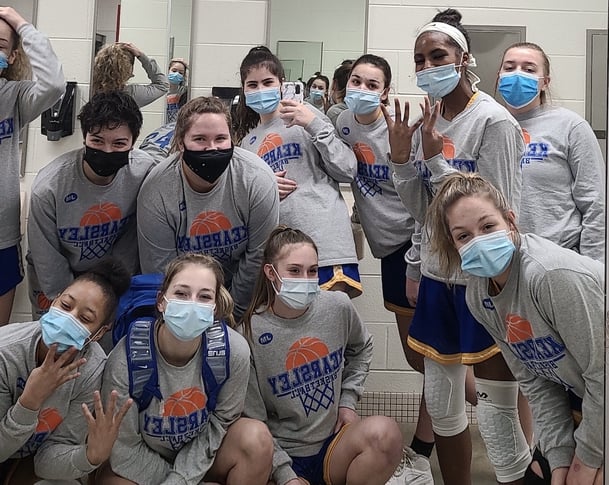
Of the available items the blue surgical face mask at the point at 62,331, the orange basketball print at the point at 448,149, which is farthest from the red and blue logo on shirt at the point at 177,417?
the orange basketball print at the point at 448,149

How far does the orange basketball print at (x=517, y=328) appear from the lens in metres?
1.32

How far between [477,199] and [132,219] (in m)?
0.89

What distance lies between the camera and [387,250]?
6.20ft

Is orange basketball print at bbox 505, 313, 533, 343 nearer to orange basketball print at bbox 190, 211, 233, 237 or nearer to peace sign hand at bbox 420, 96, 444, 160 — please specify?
peace sign hand at bbox 420, 96, 444, 160

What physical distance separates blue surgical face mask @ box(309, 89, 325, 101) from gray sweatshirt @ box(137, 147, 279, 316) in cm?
54

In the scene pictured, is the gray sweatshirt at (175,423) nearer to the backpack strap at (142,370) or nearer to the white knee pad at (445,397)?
the backpack strap at (142,370)

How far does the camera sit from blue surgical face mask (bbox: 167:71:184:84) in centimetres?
222

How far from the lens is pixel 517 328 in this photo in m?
1.33

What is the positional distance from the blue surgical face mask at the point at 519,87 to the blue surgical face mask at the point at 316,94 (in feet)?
2.09

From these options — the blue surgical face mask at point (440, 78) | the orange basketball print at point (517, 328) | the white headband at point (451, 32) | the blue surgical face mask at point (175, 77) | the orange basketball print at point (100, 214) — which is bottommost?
the orange basketball print at point (517, 328)

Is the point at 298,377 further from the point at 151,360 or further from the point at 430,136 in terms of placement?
the point at 430,136

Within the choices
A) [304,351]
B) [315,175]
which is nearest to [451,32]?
[315,175]

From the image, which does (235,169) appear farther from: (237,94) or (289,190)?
(237,94)

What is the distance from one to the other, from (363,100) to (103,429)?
1.01 m
